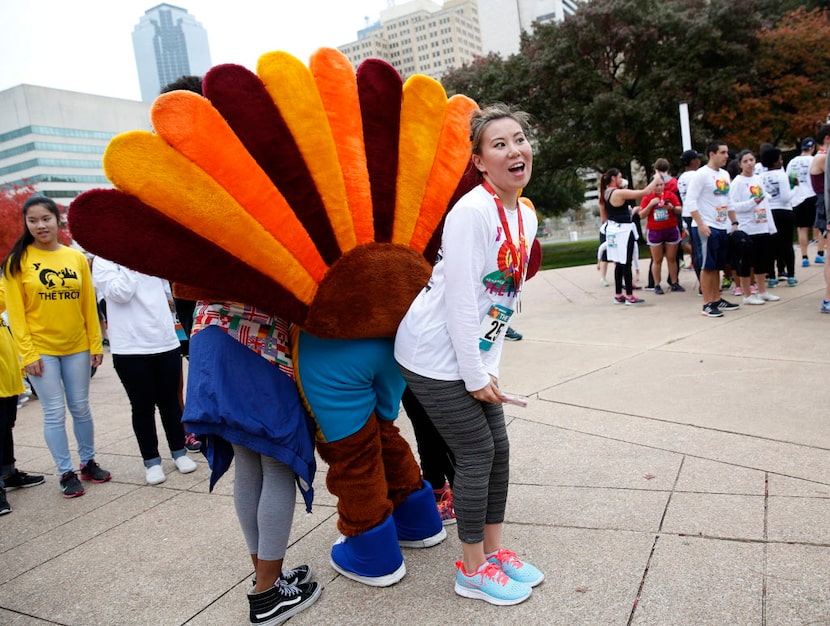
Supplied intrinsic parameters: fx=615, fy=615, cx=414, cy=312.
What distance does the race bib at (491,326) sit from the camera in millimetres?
2191

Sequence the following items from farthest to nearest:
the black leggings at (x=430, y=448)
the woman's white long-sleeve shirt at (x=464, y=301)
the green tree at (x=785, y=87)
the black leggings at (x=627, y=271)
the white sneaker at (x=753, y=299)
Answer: the green tree at (x=785, y=87), the black leggings at (x=627, y=271), the white sneaker at (x=753, y=299), the black leggings at (x=430, y=448), the woman's white long-sleeve shirt at (x=464, y=301)

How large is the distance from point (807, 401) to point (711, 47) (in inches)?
687

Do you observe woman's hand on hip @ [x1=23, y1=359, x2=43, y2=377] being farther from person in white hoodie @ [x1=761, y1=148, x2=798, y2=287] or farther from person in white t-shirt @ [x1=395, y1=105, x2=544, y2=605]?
person in white hoodie @ [x1=761, y1=148, x2=798, y2=287]

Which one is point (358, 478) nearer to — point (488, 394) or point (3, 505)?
point (488, 394)

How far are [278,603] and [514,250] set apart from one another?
158 centimetres

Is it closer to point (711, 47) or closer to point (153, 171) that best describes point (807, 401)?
point (153, 171)

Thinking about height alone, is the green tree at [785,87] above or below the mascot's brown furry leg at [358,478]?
above

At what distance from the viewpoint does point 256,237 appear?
2072 millimetres

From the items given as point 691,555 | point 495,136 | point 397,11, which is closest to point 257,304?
point 495,136

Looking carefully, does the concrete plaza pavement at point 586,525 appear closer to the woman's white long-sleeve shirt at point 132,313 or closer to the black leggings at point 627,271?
the woman's white long-sleeve shirt at point 132,313

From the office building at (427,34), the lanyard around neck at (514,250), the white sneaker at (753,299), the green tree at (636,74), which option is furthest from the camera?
the office building at (427,34)

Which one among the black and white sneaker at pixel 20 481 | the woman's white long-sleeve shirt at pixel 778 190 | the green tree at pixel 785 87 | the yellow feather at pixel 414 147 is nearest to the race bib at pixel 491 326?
the yellow feather at pixel 414 147

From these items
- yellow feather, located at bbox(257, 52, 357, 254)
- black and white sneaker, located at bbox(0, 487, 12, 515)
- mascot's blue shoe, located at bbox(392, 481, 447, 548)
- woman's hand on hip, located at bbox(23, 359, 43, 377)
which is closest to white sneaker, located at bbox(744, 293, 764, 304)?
mascot's blue shoe, located at bbox(392, 481, 447, 548)

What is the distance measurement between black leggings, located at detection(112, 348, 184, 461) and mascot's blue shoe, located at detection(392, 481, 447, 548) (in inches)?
81.2
